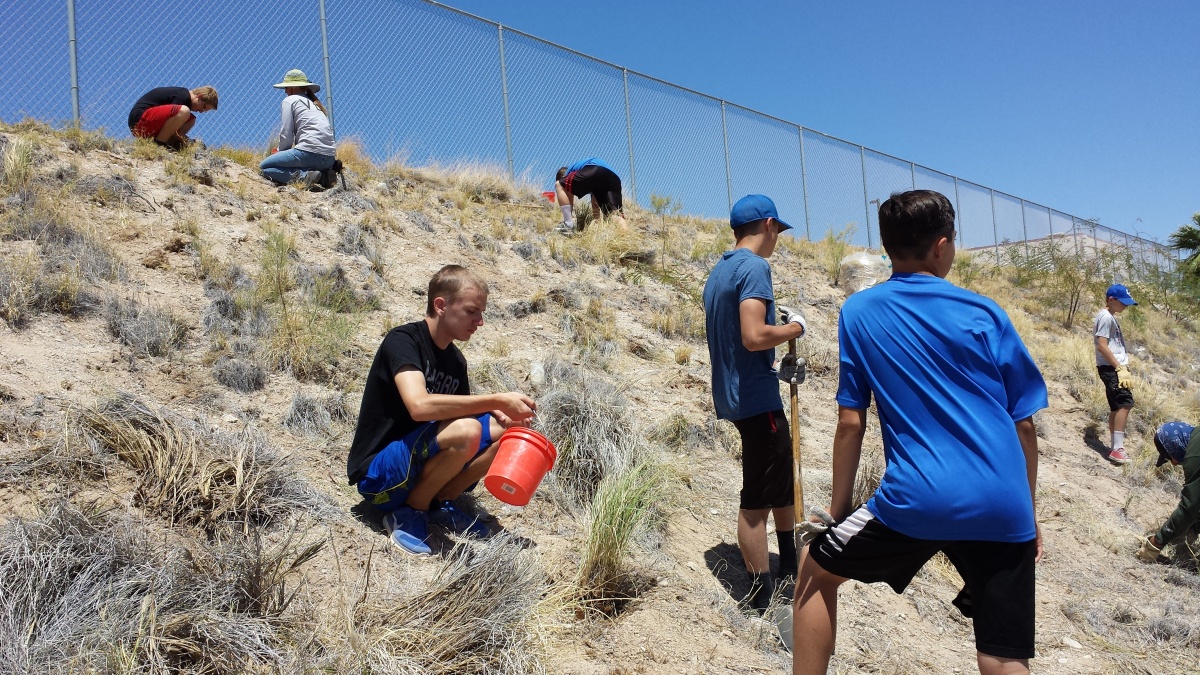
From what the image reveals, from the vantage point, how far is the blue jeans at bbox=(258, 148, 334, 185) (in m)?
7.60

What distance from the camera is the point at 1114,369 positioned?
7.65 m

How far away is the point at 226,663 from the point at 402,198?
6.57 m

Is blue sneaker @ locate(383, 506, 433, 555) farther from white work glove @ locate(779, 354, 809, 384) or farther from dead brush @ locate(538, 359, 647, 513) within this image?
white work glove @ locate(779, 354, 809, 384)

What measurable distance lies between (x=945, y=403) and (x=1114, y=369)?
6790 millimetres

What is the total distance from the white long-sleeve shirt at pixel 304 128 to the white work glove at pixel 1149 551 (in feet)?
23.9

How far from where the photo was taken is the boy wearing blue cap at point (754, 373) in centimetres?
330

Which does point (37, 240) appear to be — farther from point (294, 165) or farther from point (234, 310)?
point (294, 165)

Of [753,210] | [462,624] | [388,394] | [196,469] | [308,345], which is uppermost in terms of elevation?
[753,210]

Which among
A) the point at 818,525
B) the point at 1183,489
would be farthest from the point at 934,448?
the point at 1183,489

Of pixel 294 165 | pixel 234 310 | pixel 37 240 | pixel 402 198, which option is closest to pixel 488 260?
pixel 402 198

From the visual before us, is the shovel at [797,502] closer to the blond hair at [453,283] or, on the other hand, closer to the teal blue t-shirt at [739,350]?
the teal blue t-shirt at [739,350]

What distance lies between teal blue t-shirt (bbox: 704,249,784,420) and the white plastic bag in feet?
24.8

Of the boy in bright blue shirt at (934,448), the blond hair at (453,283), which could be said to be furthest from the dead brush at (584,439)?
the boy in bright blue shirt at (934,448)

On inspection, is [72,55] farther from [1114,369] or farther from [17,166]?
[1114,369]
